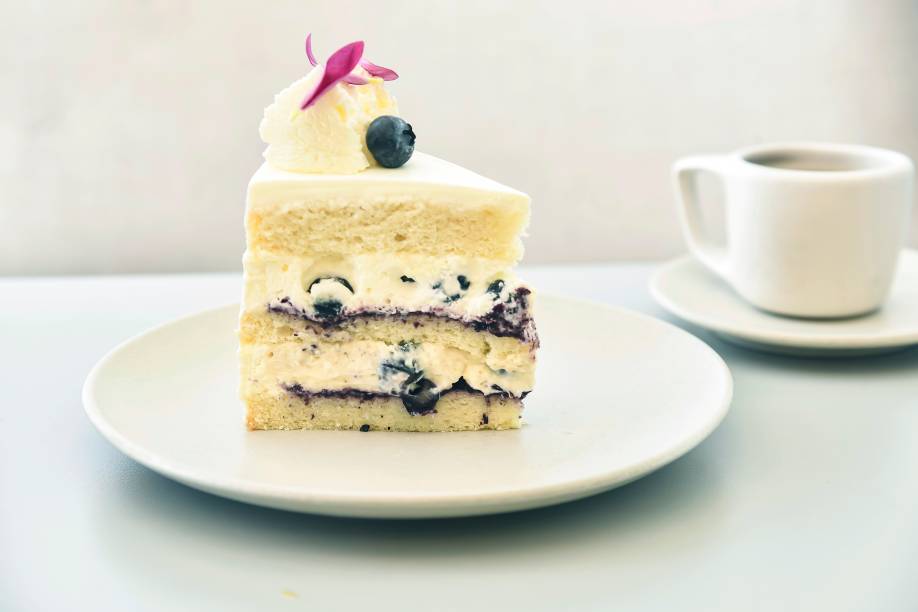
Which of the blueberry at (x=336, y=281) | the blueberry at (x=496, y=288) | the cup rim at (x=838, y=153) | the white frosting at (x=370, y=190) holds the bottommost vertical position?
the blueberry at (x=496, y=288)

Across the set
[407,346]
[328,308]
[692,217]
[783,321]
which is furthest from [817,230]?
[328,308]

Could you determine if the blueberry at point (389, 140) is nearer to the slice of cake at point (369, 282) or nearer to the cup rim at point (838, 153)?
the slice of cake at point (369, 282)

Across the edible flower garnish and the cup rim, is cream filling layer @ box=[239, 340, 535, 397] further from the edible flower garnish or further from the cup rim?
the cup rim

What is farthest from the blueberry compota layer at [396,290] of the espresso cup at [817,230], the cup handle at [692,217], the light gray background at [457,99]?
the light gray background at [457,99]

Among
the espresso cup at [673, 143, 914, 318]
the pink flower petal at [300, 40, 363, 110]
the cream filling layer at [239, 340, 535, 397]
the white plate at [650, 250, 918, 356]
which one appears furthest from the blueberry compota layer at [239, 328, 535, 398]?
the espresso cup at [673, 143, 914, 318]

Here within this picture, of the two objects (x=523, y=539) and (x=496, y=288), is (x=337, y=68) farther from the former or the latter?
(x=523, y=539)

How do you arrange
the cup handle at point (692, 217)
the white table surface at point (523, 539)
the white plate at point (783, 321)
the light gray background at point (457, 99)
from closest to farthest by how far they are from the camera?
1. the white table surface at point (523, 539)
2. the white plate at point (783, 321)
3. the cup handle at point (692, 217)
4. the light gray background at point (457, 99)

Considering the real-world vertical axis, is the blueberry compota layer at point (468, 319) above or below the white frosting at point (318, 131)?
below
